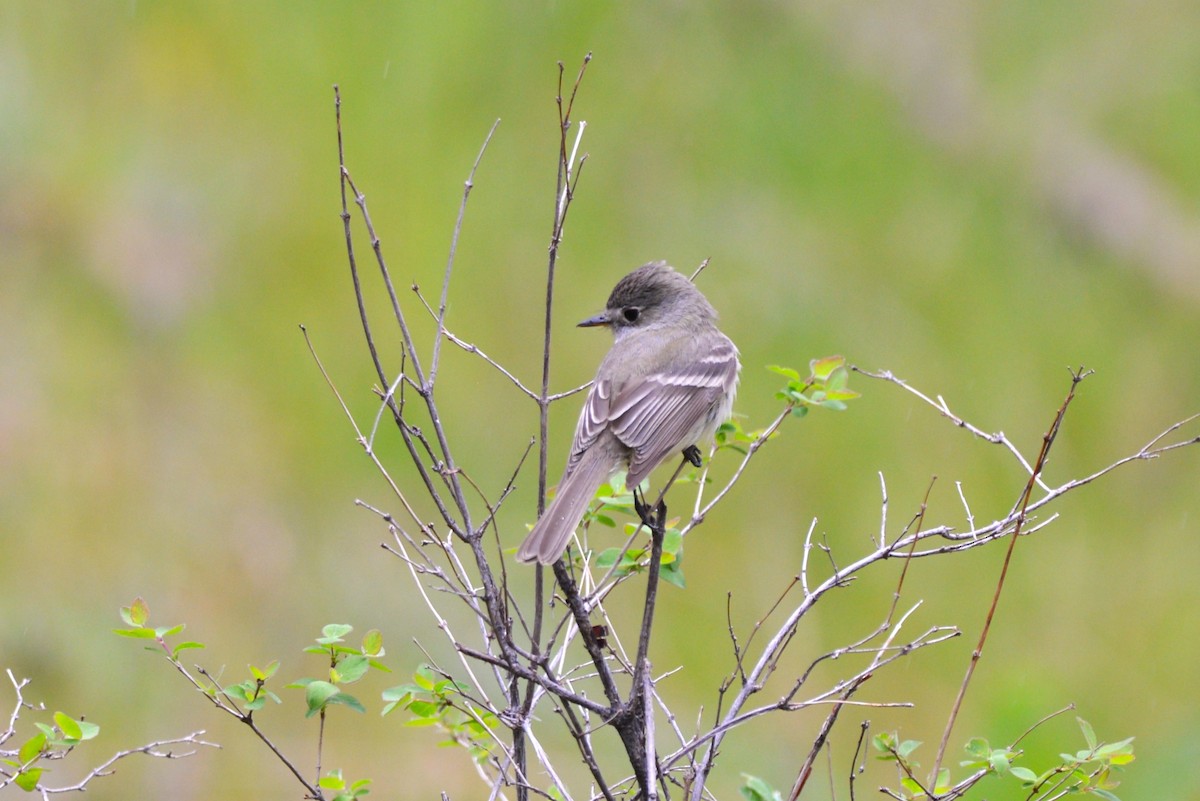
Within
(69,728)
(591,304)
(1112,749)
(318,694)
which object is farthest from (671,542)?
(591,304)

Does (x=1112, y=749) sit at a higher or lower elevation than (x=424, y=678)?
lower

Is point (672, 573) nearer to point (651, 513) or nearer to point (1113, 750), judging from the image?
point (651, 513)

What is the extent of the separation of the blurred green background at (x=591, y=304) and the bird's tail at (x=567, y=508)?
3546 millimetres

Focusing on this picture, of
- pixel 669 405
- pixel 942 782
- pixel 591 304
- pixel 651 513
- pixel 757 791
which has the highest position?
pixel 591 304

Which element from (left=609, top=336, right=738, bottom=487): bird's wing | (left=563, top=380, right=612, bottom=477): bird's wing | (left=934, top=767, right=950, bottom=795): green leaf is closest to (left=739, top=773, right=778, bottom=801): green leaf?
(left=934, top=767, right=950, bottom=795): green leaf

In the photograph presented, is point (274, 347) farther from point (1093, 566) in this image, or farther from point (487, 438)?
point (1093, 566)

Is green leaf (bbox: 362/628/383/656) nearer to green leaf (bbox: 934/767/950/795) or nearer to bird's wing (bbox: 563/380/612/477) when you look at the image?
green leaf (bbox: 934/767/950/795)

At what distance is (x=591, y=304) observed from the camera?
827 cm

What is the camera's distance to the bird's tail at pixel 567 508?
295 centimetres

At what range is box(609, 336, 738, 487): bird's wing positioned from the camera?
403 cm

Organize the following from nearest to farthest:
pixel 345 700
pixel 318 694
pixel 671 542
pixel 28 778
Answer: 1. pixel 28 778
2. pixel 318 694
3. pixel 345 700
4. pixel 671 542

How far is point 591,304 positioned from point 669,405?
4127mm

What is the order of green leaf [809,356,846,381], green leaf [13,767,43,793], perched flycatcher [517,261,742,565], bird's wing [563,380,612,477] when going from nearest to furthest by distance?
green leaf [13,767,43,793] < green leaf [809,356,846,381] < perched flycatcher [517,261,742,565] < bird's wing [563,380,612,477]

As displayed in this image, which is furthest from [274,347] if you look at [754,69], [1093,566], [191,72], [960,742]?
[1093,566]
